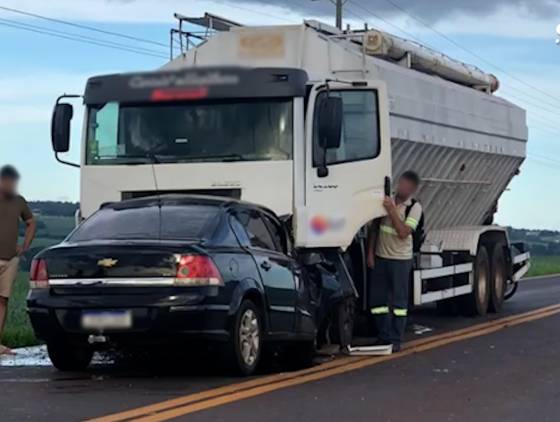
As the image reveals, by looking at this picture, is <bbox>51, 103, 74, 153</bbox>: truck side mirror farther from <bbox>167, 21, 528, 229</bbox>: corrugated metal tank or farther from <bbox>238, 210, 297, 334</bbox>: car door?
<bbox>238, 210, 297, 334</bbox>: car door

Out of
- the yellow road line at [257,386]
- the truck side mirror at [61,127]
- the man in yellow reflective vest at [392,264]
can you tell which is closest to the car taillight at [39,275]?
the yellow road line at [257,386]

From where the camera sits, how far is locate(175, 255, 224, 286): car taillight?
10.6m

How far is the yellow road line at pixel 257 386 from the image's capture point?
29.5 ft

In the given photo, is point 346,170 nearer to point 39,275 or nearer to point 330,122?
point 330,122

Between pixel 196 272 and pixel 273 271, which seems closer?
pixel 196 272

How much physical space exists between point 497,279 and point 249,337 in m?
9.30

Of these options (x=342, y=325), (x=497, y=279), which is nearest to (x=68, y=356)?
(x=342, y=325)

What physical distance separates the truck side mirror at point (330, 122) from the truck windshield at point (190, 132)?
34 centimetres

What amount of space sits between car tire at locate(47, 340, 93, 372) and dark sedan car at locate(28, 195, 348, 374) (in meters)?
0.01

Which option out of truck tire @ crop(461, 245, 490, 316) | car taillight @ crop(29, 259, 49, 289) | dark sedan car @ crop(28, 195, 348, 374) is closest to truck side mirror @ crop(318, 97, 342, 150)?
dark sedan car @ crop(28, 195, 348, 374)

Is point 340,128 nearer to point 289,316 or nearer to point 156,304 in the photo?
point 289,316

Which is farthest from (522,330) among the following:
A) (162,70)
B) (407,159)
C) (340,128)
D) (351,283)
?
(162,70)

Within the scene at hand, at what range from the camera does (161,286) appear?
10.6 meters

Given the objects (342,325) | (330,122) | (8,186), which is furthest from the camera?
(342,325)
